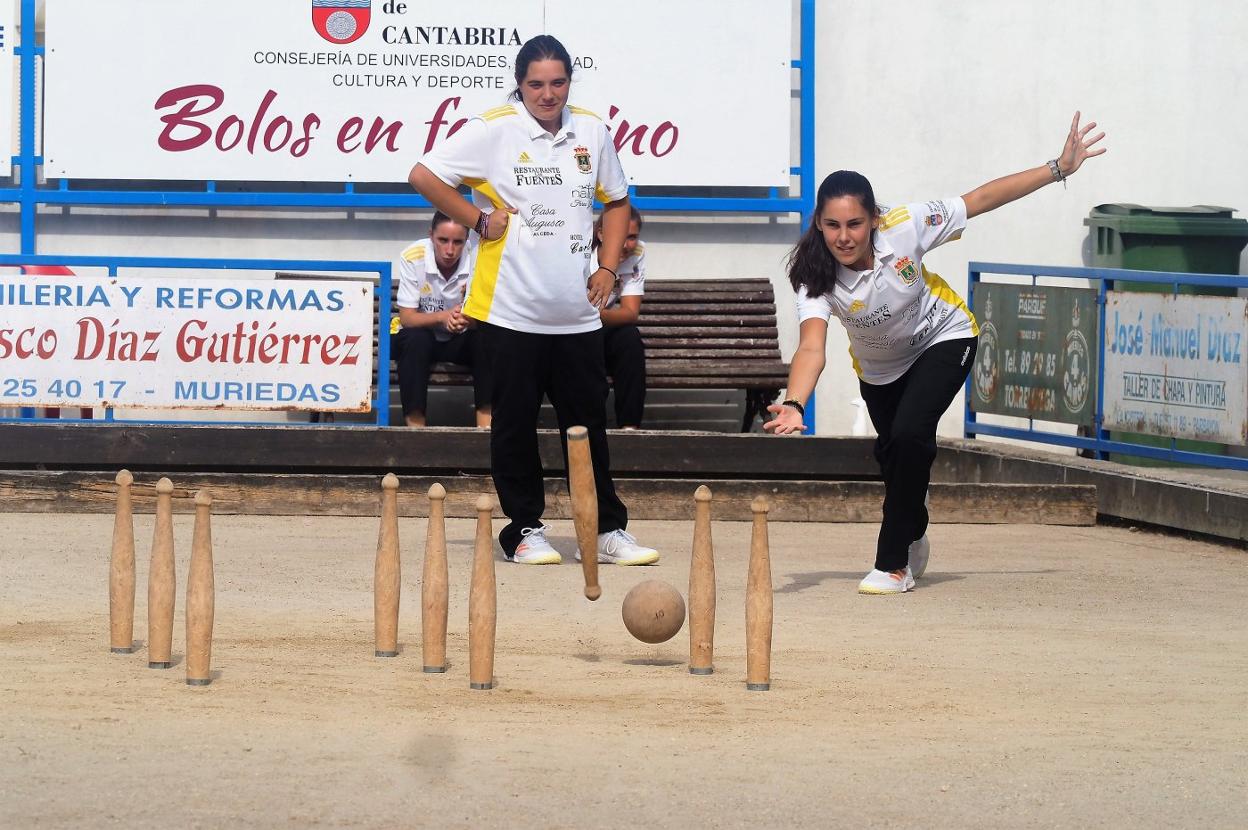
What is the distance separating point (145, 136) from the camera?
42.6 feet

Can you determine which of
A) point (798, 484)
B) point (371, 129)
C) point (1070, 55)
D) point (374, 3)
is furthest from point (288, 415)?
point (1070, 55)

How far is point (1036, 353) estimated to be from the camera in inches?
446

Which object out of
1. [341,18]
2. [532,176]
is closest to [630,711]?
[532,176]

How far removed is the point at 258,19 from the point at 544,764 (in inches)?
364

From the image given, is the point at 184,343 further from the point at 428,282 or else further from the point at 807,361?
the point at 807,361

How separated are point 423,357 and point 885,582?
4.67m

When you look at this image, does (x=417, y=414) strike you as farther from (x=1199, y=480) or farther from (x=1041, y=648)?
(x=1041, y=648)

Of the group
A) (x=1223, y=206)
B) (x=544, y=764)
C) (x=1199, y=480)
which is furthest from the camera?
(x=1223, y=206)

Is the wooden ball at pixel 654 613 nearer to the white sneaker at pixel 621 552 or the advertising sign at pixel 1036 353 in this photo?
the white sneaker at pixel 621 552

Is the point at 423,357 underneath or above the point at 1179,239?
underneath

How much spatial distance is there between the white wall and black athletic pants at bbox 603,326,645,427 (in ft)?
6.25

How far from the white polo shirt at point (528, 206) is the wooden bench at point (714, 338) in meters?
4.47

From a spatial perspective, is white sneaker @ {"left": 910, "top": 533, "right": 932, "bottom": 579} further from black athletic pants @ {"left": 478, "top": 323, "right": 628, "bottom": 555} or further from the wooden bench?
the wooden bench

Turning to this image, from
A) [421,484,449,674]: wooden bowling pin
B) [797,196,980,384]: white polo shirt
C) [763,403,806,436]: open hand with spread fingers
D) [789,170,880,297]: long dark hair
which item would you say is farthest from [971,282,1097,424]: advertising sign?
[421,484,449,674]: wooden bowling pin
